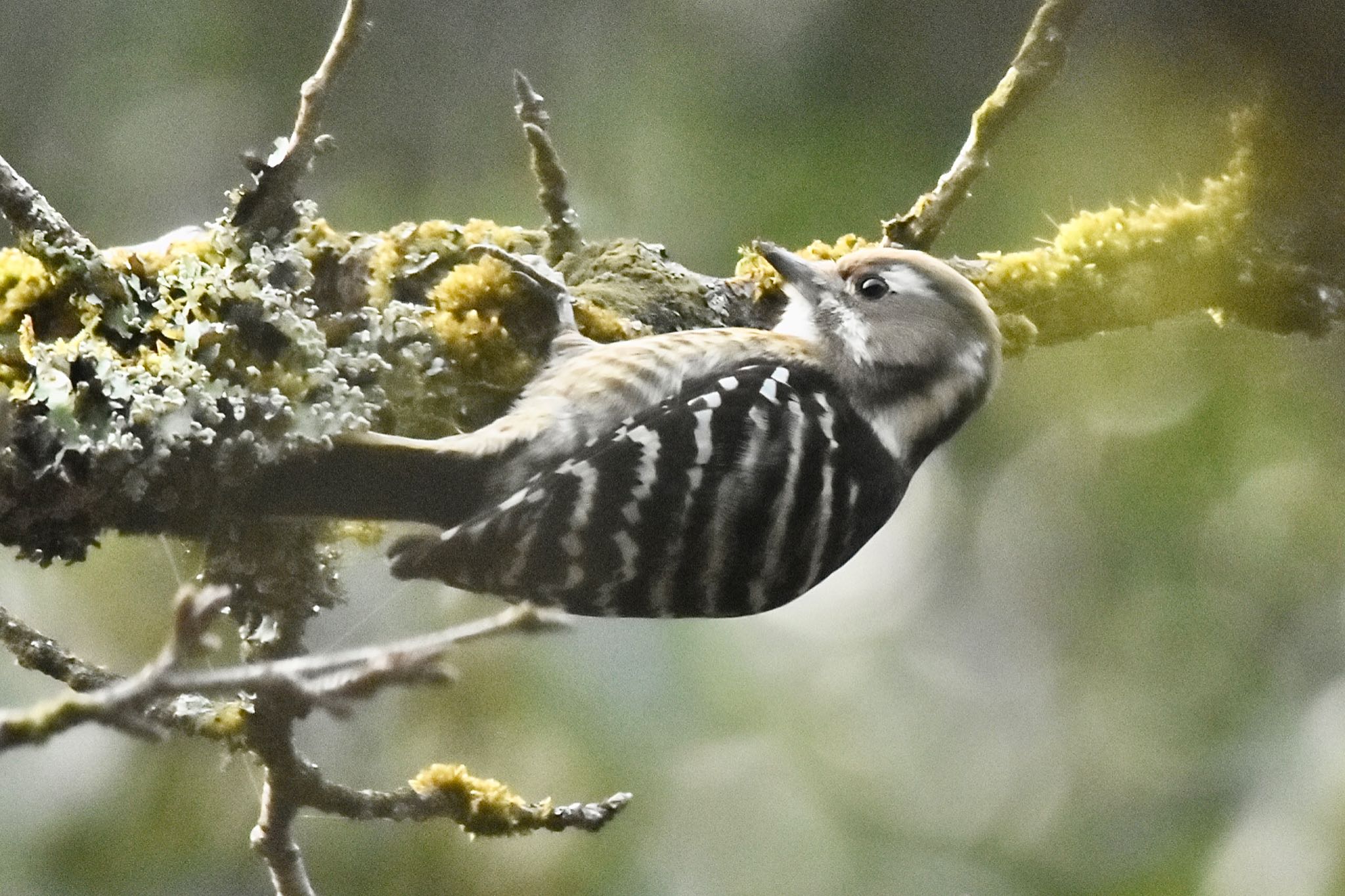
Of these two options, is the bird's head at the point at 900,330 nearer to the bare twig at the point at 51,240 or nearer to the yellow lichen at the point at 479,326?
the yellow lichen at the point at 479,326

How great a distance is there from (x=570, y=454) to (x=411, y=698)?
0.27 m

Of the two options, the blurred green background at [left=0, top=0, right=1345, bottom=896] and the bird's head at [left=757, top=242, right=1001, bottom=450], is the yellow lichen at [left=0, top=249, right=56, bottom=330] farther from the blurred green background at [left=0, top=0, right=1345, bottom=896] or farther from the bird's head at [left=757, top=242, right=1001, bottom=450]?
the bird's head at [left=757, top=242, right=1001, bottom=450]

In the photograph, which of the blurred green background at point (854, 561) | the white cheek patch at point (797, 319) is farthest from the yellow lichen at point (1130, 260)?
the white cheek patch at point (797, 319)

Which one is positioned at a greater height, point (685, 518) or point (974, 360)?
point (974, 360)

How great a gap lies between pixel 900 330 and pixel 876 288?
0.16 ft

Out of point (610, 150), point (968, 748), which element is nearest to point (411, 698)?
point (610, 150)

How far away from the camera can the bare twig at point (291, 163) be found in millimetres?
816

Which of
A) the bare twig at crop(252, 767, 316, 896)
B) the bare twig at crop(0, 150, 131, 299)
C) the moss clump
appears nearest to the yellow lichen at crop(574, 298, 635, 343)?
the moss clump

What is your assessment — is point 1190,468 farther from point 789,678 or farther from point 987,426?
point 789,678

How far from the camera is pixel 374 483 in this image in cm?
81

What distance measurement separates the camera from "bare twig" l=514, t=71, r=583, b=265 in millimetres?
1060

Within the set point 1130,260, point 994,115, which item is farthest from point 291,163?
point 1130,260

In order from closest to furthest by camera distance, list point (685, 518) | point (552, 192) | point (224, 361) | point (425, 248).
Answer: point (224, 361)
point (685, 518)
point (425, 248)
point (552, 192)

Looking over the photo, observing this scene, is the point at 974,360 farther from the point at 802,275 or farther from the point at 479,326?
the point at 479,326
